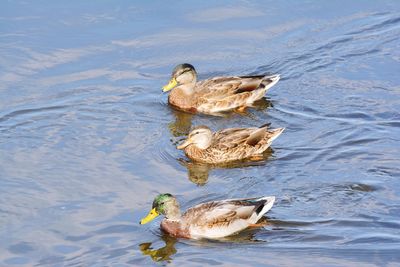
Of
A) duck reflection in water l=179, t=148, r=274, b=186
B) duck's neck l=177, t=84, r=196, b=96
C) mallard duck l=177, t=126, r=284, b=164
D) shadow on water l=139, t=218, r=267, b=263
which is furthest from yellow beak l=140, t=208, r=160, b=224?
duck's neck l=177, t=84, r=196, b=96

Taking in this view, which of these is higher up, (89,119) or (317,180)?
(89,119)

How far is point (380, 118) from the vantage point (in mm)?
14258

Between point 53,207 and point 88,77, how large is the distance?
14.0 feet

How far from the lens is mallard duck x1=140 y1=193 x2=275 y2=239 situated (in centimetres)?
1158

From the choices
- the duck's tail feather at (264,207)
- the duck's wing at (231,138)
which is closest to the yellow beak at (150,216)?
the duck's tail feather at (264,207)

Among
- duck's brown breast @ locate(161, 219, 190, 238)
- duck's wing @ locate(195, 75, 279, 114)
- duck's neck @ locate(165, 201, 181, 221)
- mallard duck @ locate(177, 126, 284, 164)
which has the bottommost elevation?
duck's brown breast @ locate(161, 219, 190, 238)

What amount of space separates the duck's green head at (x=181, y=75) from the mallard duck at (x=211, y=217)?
431cm

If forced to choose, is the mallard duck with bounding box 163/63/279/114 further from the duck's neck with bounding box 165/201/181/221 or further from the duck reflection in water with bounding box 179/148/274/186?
the duck's neck with bounding box 165/201/181/221

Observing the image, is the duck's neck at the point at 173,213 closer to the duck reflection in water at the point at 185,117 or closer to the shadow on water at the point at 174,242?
the shadow on water at the point at 174,242

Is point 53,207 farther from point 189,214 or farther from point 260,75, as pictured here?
point 260,75

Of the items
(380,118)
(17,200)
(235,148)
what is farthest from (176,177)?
(380,118)

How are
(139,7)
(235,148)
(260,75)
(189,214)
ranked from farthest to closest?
(139,7)
(260,75)
(235,148)
(189,214)

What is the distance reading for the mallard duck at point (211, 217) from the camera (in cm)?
1158

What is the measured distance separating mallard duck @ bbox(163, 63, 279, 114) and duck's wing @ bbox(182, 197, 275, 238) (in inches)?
165
